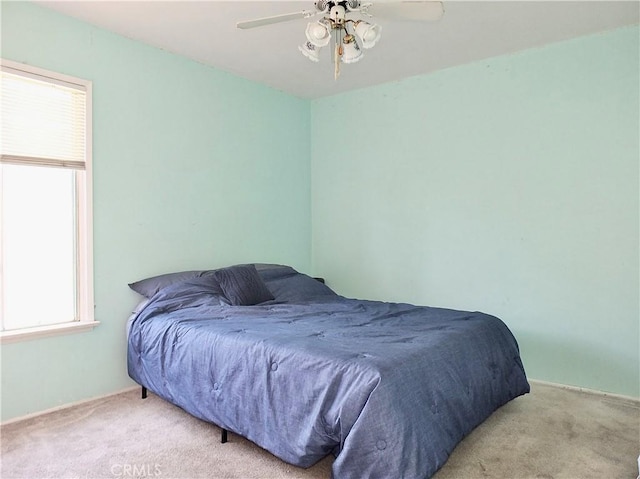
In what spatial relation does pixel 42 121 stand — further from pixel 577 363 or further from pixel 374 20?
pixel 577 363

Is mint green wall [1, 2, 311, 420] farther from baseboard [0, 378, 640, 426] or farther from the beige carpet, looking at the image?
the beige carpet

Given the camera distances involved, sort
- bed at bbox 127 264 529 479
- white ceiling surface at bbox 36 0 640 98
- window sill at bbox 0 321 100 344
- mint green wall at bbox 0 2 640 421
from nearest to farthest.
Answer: bed at bbox 127 264 529 479 → window sill at bbox 0 321 100 344 → white ceiling surface at bbox 36 0 640 98 → mint green wall at bbox 0 2 640 421

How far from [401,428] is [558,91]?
2.70 meters

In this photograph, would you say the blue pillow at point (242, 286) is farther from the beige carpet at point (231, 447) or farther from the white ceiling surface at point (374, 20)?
the white ceiling surface at point (374, 20)

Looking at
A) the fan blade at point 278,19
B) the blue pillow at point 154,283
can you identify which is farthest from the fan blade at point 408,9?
the blue pillow at point 154,283

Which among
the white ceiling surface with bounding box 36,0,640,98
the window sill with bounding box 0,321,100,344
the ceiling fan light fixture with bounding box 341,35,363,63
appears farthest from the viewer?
the white ceiling surface with bounding box 36,0,640,98

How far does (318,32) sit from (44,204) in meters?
2.04

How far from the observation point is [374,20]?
280 centimetres

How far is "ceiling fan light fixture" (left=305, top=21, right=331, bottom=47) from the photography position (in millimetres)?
1975

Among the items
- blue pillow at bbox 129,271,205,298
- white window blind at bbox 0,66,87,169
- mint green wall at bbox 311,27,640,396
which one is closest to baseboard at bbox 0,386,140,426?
blue pillow at bbox 129,271,205,298

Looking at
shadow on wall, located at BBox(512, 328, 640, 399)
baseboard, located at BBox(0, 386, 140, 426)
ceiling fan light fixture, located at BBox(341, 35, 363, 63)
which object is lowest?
baseboard, located at BBox(0, 386, 140, 426)

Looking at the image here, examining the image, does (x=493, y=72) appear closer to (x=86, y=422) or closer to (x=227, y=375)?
(x=227, y=375)

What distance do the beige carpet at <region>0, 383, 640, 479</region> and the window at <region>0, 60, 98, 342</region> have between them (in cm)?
64

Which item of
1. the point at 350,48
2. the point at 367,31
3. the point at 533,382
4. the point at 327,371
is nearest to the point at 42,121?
the point at 350,48
